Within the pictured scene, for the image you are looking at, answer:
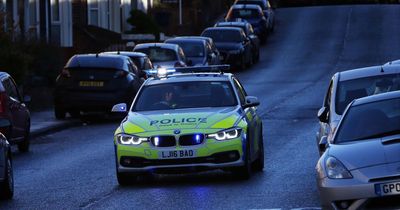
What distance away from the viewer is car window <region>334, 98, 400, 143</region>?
1273 centimetres

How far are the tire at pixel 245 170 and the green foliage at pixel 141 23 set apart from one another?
37239 millimetres

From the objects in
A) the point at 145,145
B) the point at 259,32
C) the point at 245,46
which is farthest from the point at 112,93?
the point at 259,32

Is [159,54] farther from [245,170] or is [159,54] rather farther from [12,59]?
[245,170]

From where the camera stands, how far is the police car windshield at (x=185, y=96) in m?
17.3

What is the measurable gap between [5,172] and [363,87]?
473cm

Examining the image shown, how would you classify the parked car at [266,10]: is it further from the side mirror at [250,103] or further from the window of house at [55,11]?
the side mirror at [250,103]

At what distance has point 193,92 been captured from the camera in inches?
691

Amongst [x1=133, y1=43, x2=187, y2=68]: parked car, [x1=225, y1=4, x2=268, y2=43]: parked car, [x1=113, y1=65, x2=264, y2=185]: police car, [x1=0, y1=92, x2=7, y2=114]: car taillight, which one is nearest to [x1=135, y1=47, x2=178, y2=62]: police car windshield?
[x1=133, y1=43, x2=187, y2=68]: parked car

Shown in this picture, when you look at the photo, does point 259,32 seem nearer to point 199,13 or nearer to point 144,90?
point 199,13

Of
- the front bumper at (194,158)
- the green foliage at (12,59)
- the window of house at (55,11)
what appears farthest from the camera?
the window of house at (55,11)

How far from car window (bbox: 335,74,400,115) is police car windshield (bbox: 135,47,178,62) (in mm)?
20050

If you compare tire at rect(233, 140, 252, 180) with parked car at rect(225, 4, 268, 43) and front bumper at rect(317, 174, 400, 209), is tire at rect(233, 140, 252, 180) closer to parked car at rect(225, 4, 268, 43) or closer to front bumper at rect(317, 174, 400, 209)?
front bumper at rect(317, 174, 400, 209)

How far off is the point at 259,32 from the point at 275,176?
136ft

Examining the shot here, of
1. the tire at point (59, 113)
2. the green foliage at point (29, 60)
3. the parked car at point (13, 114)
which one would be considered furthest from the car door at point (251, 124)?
the green foliage at point (29, 60)
